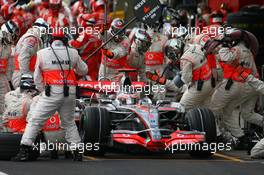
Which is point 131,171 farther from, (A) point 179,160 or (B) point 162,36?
(B) point 162,36

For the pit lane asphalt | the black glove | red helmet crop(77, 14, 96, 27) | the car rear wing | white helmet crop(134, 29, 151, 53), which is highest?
red helmet crop(77, 14, 96, 27)

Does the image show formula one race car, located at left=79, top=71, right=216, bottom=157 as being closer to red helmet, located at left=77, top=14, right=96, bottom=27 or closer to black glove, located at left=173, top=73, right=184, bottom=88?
black glove, located at left=173, top=73, right=184, bottom=88

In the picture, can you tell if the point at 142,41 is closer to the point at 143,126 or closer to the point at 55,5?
the point at 55,5

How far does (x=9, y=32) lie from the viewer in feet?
76.0

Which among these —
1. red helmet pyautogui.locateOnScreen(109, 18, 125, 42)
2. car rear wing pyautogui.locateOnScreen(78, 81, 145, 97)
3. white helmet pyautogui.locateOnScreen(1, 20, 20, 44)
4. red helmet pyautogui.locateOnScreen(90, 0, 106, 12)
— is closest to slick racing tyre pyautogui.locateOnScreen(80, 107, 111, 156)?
car rear wing pyautogui.locateOnScreen(78, 81, 145, 97)

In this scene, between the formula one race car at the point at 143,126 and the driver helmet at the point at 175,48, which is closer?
the formula one race car at the point at 143,126

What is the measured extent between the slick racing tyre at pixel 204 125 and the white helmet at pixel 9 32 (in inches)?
207

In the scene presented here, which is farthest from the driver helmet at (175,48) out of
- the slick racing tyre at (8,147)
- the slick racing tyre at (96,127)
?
the slick racing tyre at (8,147)

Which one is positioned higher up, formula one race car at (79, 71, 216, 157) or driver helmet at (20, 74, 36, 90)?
driver helmet at (20, 74, 36, 90)

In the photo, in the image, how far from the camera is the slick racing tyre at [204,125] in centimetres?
1894

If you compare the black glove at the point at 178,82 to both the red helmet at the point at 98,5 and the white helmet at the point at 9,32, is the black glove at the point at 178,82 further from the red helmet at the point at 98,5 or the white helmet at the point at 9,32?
the red helmet at the point at 98,5

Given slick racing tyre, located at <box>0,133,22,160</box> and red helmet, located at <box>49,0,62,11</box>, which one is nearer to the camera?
slick racing tyre, located at <box>0,133,22,160</box>

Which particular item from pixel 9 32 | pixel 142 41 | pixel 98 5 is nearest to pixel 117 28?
pixel 142 41

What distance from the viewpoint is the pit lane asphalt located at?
16.5 m
